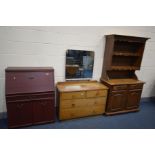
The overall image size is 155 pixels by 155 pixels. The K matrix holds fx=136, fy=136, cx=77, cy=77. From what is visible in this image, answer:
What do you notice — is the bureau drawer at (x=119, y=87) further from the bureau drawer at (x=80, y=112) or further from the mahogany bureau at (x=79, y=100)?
the bureau drawer at (x=80, y=112)

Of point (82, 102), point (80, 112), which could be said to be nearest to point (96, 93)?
point (82, 102)

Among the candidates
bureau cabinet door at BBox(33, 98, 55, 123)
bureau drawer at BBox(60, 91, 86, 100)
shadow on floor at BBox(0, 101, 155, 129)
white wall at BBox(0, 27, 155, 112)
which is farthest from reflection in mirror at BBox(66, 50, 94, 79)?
shadow on floor at BBox(0, 101, 155, 129)

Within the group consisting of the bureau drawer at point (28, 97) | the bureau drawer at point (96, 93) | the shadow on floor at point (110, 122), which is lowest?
the shadow on floor at point (110, 122)

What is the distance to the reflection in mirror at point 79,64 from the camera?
2975mm

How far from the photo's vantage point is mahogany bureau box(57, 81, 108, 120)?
8.85 feet

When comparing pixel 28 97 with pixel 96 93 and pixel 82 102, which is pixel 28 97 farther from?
pixel 96 93

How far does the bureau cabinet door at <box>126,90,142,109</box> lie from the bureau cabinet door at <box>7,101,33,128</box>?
221cm

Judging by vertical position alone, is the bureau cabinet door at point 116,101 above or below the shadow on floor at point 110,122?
above

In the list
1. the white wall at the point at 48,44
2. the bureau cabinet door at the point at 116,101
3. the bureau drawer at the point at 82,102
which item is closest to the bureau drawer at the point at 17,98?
the white wall at the point at 48,44

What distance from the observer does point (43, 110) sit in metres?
2.56

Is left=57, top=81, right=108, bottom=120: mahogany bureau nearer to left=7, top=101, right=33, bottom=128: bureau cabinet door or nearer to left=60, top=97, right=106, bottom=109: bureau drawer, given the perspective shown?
left=60, top=97, right=106, bottom=109: bureau drawer

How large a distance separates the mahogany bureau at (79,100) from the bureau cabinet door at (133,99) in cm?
66

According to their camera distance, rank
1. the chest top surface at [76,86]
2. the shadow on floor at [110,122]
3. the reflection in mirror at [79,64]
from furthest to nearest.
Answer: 1. the reflection in mirror at [79,64]
2. the chest top surface at [76,86]
3. the shadow on floor at [110,122]

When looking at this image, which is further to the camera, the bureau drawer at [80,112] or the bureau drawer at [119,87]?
the bureau drawer at [119,87]
